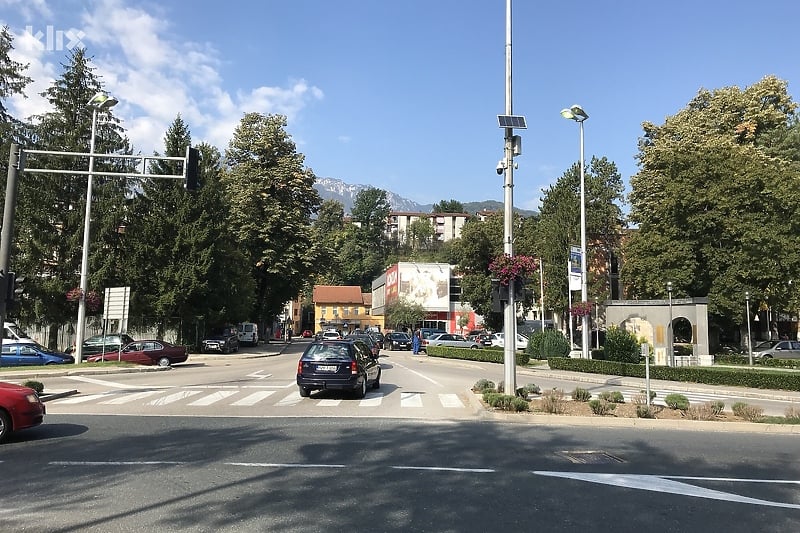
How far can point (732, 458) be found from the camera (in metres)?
9.16

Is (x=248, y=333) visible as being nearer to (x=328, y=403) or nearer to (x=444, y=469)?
(x=328, y=403)

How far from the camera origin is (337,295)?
108750 mm

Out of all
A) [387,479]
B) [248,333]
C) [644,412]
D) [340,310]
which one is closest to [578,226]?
[248,333]

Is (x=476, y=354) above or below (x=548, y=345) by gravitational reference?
below

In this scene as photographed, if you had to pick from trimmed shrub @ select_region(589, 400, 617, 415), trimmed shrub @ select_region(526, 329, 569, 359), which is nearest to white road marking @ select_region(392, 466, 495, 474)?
trimmed shrub @ select_region(589, 400, 617, 415)

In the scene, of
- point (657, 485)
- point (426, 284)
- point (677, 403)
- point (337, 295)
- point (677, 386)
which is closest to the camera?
point (657, 485)

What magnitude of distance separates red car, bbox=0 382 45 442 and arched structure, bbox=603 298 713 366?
26.5 meters

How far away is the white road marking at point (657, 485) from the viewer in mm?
6660

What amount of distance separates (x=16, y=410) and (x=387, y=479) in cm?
638

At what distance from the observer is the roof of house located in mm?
107250

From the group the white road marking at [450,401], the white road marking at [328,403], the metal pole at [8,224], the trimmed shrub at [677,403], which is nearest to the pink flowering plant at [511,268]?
the white road marking at [450,401]

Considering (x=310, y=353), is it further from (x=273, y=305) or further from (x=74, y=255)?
(x=273, y=305)

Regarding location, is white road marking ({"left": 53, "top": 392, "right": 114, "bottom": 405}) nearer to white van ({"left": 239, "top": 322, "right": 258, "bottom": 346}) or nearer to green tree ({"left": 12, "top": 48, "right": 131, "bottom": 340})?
green tree ({"left": 12, "top": 48, "right": 131, "bottom": 340})

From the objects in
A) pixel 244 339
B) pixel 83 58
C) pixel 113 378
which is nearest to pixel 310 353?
pixel 113 378
